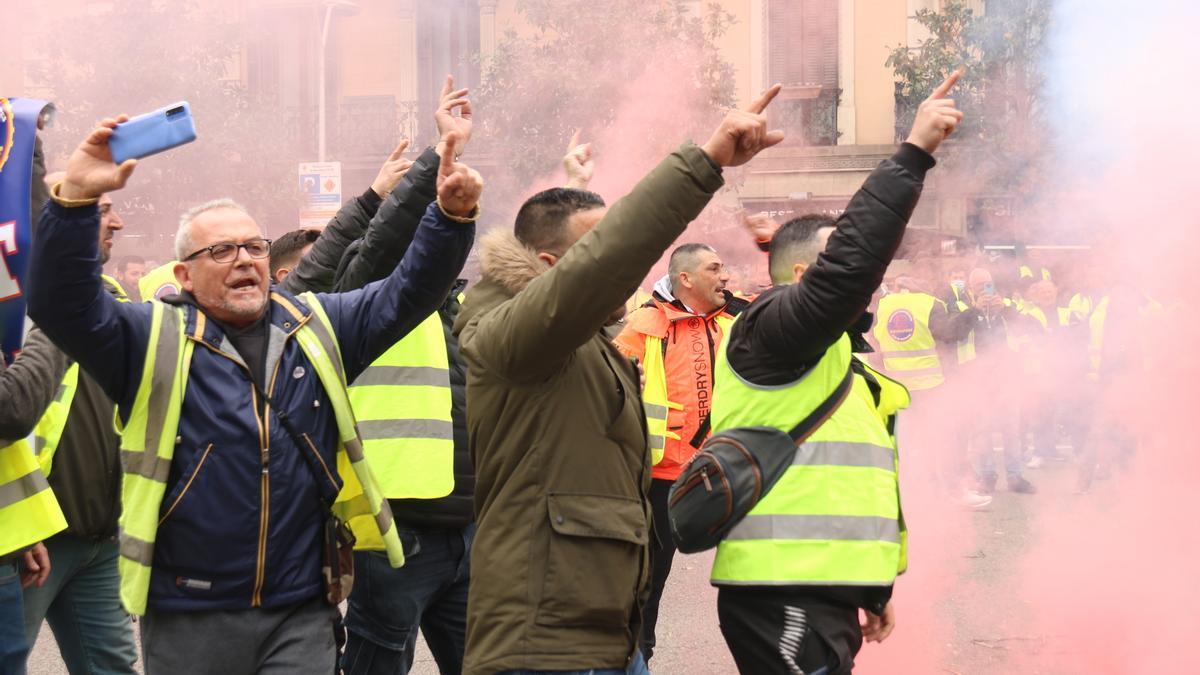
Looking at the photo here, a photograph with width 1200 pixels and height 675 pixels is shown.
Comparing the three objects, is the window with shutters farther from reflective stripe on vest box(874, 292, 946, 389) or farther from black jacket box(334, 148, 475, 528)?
black jacket box(334, 148, 475, 528)

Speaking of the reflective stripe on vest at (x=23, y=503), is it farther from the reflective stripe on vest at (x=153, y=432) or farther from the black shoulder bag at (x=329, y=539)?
the black shoulder bag at (x=329, y=539)

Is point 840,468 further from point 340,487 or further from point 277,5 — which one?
point 277,5

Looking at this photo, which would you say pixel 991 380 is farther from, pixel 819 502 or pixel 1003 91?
pixel 819 502

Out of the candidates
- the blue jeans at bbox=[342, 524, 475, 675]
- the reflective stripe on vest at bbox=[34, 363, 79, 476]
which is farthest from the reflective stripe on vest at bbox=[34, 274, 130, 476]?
the blue jeans at bbox=[342, 524, 475, 675]

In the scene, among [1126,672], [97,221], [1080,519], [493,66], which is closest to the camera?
[97,221]

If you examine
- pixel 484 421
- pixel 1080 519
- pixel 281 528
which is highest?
pixel 484 421

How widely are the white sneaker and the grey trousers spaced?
740 centimetres

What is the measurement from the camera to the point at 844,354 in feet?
10.1

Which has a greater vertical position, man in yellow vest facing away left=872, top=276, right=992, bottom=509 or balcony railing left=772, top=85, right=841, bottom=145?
balcony railing left=772, top=85, right=841, bottom=145

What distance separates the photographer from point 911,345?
33.2 feet

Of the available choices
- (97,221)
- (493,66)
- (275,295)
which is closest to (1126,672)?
(275,295)

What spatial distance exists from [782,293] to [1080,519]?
5230 millimetres

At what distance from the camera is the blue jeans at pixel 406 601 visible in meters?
3.67

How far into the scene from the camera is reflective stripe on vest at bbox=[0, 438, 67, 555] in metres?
3.18
